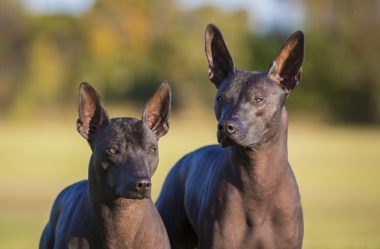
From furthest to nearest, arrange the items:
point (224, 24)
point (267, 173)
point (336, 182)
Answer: point (224, 24) < point (336, 182) < point (267, 173)

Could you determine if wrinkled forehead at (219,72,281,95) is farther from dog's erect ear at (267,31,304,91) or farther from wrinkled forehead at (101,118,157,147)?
wrinkled forehead at (101,118,157,147)

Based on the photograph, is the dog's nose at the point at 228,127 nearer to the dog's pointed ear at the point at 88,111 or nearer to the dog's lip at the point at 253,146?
the dog's lip at the point at 253,146

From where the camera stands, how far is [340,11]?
76.9m

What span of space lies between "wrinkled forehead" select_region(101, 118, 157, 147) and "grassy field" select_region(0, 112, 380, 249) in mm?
6038

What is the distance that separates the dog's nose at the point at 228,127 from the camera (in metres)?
7.87

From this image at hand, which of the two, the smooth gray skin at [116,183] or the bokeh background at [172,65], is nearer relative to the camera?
the smooth gray skin at [116,183]

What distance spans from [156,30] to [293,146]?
34611 millimetres

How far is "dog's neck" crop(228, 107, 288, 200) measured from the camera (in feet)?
27.6

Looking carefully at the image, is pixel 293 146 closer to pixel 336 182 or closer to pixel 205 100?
pixel 336 182

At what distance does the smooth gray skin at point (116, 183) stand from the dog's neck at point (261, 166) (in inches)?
34.1

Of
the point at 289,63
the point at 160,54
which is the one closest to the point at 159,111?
the point at 289,63

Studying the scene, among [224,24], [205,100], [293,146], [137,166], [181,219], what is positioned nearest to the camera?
[137,166]

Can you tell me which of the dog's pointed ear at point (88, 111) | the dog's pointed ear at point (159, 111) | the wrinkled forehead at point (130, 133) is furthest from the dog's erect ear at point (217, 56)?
the wrinkled forehead at point (130, 133)

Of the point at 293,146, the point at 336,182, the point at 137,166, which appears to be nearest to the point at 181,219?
the point at 137,166
